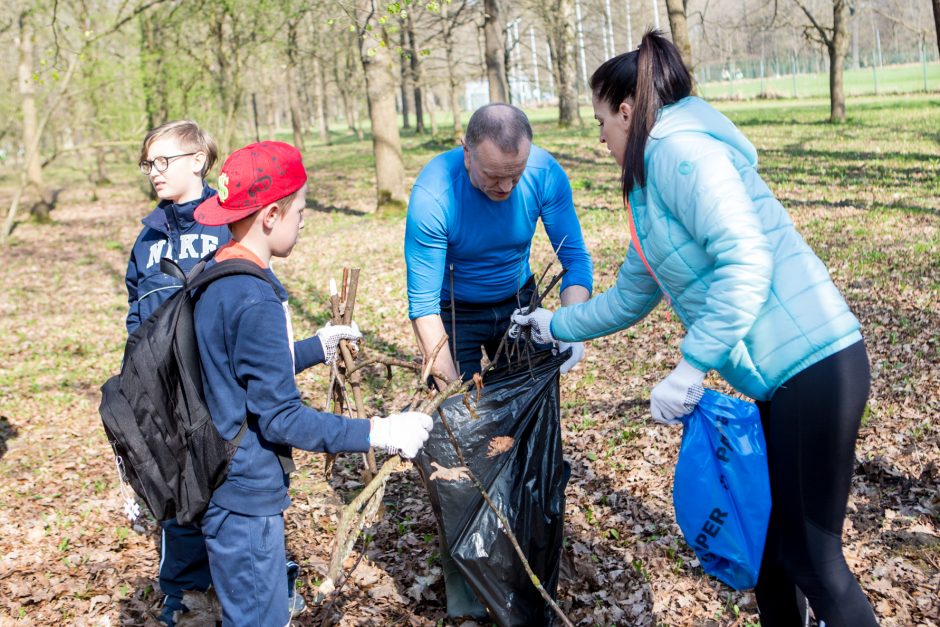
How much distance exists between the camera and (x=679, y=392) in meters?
2.06

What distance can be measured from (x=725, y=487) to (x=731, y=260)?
690 mm

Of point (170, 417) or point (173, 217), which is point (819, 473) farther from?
point (173, 217)

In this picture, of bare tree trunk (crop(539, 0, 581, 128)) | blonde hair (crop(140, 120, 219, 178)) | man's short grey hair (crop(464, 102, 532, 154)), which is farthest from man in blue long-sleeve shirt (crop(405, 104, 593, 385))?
bare tree trunk (crop(539, 0, 581, 128))

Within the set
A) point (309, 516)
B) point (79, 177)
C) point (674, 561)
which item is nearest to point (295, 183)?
point (674, 561)

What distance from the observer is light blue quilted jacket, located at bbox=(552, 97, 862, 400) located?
73.2 inches

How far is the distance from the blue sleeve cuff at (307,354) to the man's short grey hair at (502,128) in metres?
0.97

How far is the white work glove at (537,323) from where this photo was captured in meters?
2.91

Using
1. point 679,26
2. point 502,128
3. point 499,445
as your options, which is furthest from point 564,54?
point 499,445

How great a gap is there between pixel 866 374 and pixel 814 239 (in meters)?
7.11

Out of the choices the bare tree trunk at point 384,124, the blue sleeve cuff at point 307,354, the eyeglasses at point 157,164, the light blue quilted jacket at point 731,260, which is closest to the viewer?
the light blue quilted jacket at point 731,260

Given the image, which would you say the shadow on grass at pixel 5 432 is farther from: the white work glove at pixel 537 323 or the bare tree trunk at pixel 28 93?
the bare tree trunk at pixel 28 93

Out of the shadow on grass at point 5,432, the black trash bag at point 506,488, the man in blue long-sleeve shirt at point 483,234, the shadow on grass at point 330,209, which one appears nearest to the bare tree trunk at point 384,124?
the shadow on grass at point 330,209

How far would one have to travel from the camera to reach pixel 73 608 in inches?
139

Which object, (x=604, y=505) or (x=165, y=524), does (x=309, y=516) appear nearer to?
(x=165, y=524)
